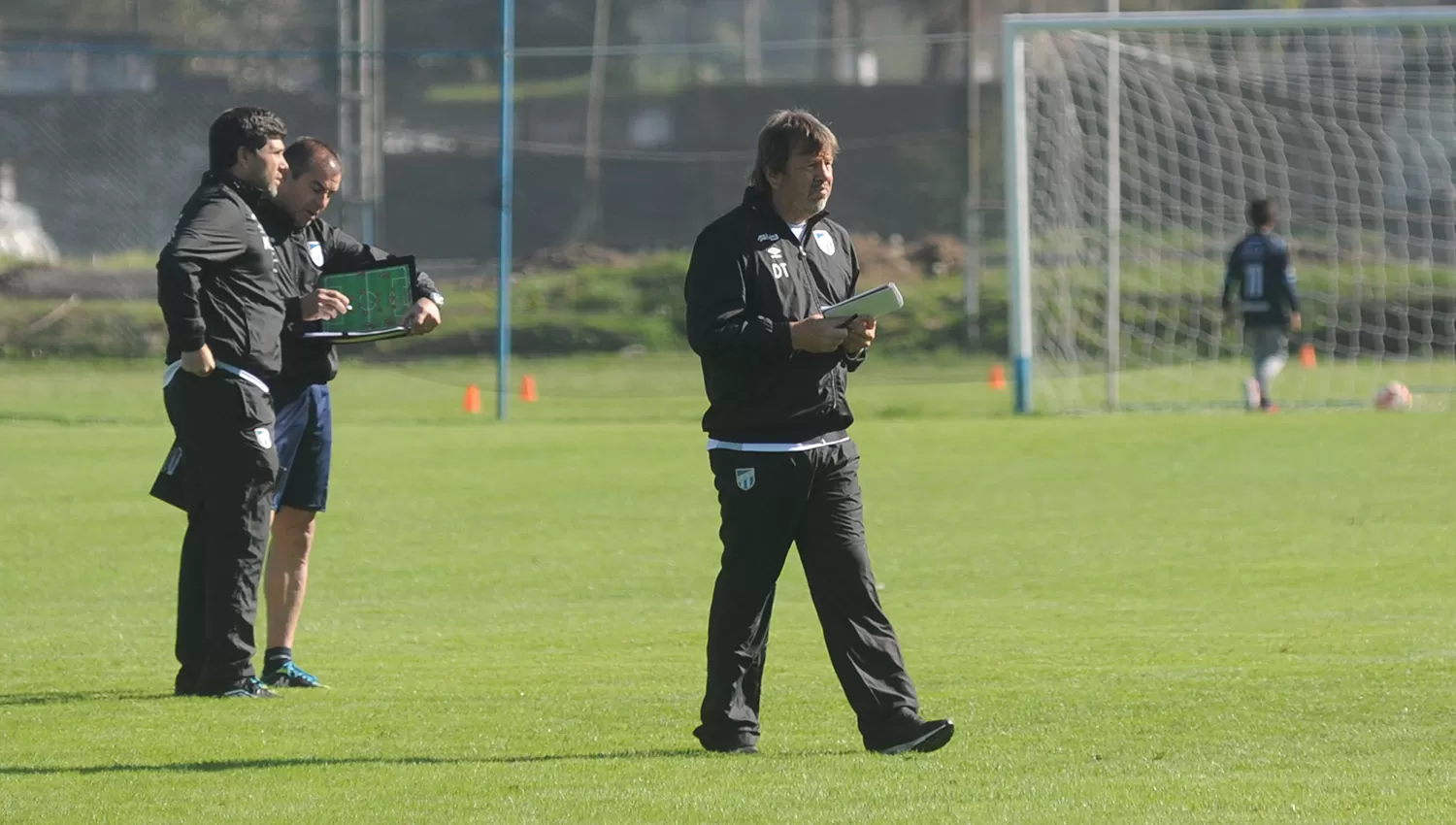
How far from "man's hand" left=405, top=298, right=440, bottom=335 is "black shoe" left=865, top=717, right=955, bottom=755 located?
2.69m

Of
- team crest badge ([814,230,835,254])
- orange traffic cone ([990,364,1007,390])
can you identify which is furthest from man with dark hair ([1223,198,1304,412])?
team crest badge ([814,230,835,254])

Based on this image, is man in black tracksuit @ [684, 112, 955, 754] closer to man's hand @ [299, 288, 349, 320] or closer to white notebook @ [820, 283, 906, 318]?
white notebook @ [820, 283, 906, 318]

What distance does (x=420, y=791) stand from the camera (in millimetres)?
5645

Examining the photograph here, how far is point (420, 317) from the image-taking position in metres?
7.84

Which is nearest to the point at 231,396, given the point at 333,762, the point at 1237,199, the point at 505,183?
the point at 333,762

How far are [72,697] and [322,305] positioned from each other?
1.66 metres

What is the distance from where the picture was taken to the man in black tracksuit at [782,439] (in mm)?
5973

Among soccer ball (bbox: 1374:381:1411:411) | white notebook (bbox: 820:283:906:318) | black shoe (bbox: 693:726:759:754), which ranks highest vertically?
white notebook (bbox: 820:283:906:318)

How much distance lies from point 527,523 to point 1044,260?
10714mm

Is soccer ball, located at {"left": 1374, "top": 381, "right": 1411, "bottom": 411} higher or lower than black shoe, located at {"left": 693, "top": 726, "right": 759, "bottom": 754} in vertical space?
higher

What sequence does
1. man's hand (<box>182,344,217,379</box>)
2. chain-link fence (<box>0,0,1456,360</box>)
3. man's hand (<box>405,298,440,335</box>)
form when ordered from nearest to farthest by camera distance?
man's hand (<box>182,344,217,379</box>), man's hand (<box>405,298,440,335</box>), chain-link fence (<box>0,0,1456,360</box>)

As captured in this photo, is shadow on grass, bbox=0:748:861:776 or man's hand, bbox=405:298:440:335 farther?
man's hand, bbox=405:298:440:335

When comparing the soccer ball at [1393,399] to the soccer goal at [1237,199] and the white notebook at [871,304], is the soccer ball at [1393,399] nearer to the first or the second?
the soccer goal at [1237,199]

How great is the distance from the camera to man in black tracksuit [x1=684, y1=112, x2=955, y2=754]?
5.97 m
